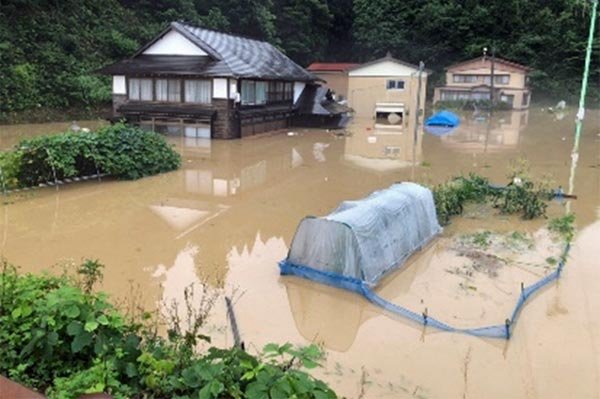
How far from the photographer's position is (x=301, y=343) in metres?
6.85

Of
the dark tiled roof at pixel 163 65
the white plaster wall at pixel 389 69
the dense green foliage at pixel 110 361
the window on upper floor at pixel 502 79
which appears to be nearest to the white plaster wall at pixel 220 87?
the dark tiled roof at pixel 163 65

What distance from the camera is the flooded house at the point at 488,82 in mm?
47031

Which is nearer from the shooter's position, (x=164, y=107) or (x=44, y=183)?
(x=44, y=183)

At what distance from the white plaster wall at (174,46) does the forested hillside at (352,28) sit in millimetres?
7805

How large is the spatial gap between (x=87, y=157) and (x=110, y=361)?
11885 millimetres

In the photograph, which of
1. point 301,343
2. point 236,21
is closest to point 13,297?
point 301,343

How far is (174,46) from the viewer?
2570cm

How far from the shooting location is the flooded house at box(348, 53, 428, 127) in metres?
38.6

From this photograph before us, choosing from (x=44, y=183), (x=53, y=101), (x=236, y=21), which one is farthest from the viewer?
(x=236, y=21)

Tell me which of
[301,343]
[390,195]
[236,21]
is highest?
[236,21]

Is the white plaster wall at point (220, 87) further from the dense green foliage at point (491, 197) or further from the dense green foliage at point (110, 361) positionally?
the dense green foliage at point (110, 361)

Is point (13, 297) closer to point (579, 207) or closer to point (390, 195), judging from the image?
point (390, 195)

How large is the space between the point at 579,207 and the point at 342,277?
918cm

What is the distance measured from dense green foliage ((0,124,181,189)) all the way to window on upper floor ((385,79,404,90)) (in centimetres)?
2518
